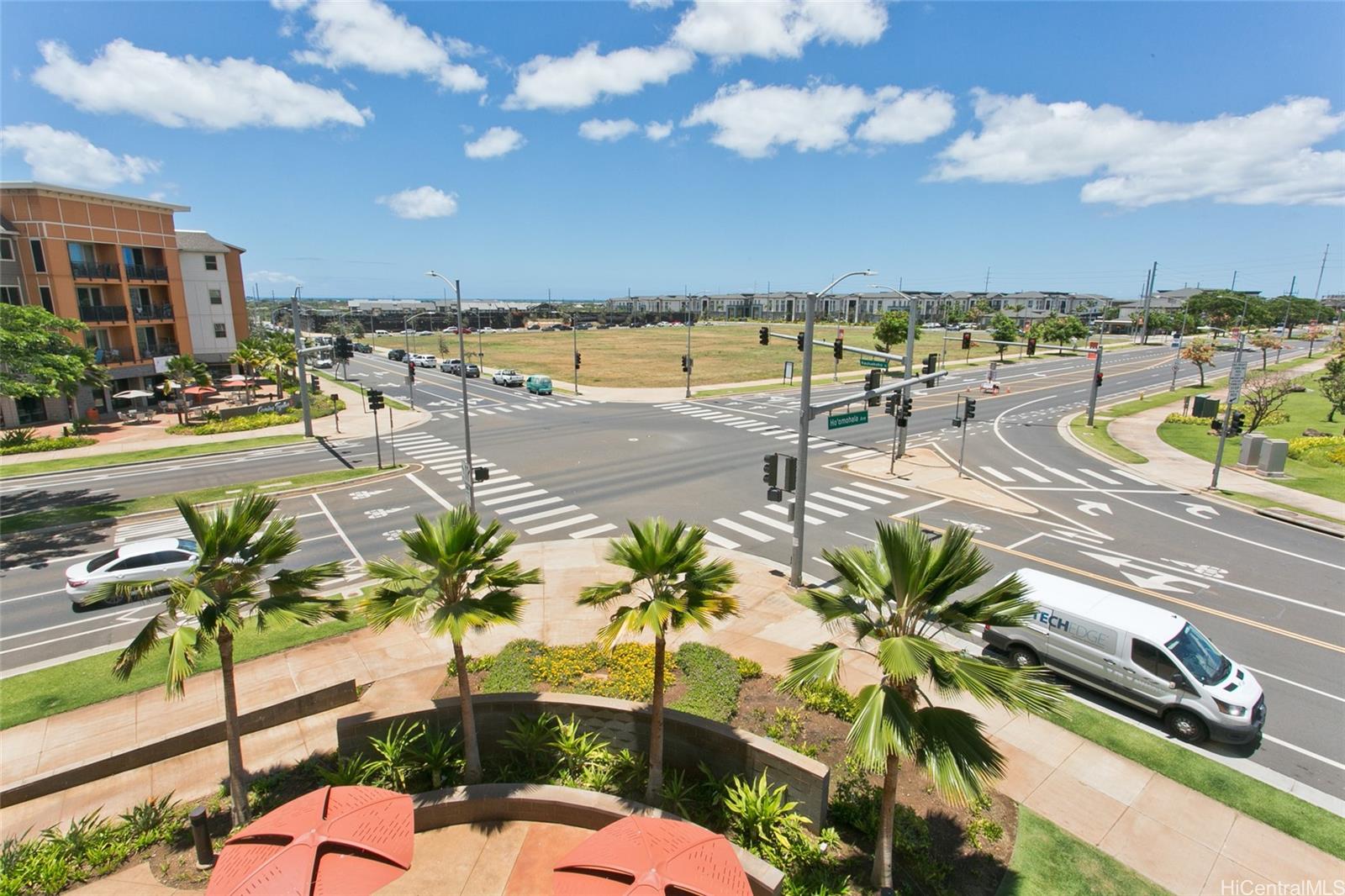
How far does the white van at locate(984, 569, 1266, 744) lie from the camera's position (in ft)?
38.8

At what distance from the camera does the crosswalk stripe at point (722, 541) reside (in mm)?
22062

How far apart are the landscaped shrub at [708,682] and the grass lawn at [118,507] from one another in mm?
18987

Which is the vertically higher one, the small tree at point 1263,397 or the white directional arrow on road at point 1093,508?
the small tree at point 1263,397

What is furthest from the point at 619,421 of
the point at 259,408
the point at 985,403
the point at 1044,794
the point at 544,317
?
the point at 544,317

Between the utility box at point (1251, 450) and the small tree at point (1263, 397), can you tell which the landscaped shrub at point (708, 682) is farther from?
the small tree at point (1263, 397)

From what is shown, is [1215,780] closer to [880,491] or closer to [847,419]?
[847,419]

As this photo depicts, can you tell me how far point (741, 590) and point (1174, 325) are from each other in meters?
166

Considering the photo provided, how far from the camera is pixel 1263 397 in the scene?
4019 cm

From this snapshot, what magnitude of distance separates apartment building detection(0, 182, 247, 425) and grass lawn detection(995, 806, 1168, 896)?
5290cm

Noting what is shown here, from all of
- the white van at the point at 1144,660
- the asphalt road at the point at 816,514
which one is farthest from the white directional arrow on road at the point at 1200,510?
the white van at the point at 1144,660

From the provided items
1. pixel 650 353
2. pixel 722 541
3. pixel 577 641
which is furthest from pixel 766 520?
pixel 650 353

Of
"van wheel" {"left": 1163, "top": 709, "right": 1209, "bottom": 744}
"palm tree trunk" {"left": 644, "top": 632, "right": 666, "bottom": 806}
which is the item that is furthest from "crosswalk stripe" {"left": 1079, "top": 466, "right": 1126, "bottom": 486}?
"palm tree trunk" {"left": 644, "top": 632, "right": 666, "bottom": 806}

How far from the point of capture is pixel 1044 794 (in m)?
10.5

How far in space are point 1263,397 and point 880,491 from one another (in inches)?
1217
